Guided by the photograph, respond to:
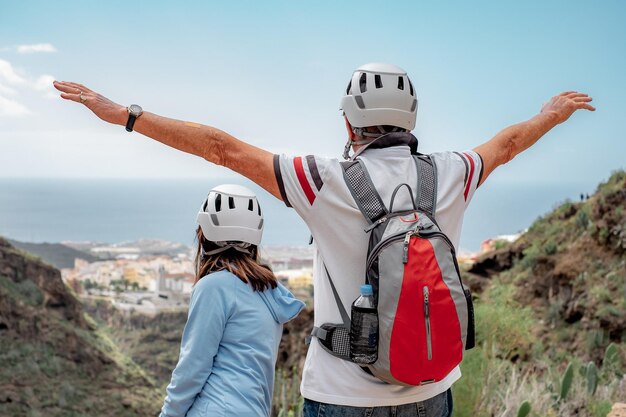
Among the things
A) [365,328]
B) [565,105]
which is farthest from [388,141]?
[565,105]

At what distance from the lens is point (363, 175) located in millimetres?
2223

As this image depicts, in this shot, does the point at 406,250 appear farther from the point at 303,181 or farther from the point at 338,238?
the point at 303,181

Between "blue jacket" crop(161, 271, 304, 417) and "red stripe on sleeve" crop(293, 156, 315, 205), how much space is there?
63 centimetres

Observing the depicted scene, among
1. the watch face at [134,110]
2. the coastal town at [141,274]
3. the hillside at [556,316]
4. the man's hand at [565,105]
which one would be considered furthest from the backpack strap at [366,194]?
the coastal town at [141,274]

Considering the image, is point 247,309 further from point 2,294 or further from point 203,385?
point 2,294

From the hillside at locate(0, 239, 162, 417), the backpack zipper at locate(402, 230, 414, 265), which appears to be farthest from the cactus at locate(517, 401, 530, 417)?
the hillside at locate(0, 239, 162, 417)

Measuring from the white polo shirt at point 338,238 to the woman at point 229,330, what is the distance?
0.49 metres

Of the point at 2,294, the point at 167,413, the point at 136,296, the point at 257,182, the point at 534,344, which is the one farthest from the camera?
the point at 136,296

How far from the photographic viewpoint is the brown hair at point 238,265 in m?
2.78

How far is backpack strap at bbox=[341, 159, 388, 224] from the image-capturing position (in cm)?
220

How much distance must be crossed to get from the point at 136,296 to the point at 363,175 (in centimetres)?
2377

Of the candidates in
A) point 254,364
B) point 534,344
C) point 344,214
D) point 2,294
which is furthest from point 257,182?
point 2,294

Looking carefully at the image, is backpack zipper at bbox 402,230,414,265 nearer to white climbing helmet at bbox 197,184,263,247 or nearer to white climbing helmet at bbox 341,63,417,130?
white climbing helmet at bbox 341,63,417,130

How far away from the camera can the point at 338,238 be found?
7.29ft
